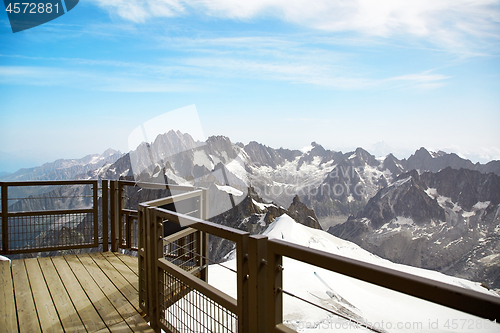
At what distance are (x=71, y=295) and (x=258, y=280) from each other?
9.12 feet

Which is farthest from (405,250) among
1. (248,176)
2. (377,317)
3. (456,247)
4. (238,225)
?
(377,317)

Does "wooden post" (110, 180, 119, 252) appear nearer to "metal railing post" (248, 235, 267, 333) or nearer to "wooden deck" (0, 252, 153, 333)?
"wooden deck" (0, 252, 153, 333)

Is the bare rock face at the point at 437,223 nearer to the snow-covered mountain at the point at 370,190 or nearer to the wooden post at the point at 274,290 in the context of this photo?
the snow-covered mountain at the point at 370,190

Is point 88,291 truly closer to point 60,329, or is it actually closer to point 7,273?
point 60,329

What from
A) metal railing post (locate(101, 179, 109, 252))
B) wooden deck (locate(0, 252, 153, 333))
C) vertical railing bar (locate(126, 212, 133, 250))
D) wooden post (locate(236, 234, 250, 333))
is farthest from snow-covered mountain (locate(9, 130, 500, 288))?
wooden post (locate(236, 234, 250, 333))

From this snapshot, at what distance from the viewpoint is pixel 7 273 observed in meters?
3.95

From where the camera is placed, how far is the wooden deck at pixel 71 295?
8.82 ft

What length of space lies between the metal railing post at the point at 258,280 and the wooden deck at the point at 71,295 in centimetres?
151

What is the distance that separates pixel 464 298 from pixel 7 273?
491 cm

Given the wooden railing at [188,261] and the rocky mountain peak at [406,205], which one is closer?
the wooden railing at [188,261]

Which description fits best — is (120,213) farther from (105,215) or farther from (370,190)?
(370,190)

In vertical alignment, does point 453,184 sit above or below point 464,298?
below

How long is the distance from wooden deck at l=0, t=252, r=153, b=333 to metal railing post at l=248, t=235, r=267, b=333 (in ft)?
4.95

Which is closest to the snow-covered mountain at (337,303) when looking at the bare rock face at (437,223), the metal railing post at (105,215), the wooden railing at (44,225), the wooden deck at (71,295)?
the wooden deck at (71,295)
